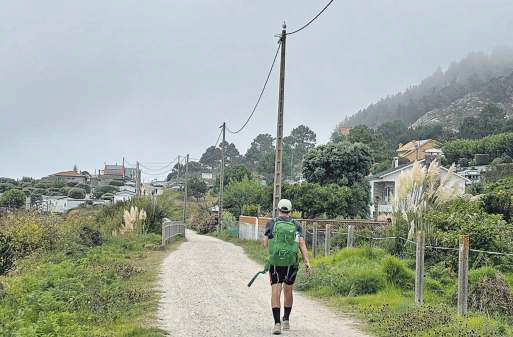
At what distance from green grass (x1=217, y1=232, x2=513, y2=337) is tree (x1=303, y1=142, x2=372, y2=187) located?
3305 centimetres

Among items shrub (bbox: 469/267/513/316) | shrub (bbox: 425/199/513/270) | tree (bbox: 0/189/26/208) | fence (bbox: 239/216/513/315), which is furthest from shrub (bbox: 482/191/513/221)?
tree (bbox: 0/189/26/208)

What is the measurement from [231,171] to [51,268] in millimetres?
71810

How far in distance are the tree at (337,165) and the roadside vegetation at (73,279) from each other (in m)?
21.6

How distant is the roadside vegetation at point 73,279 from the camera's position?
877cm

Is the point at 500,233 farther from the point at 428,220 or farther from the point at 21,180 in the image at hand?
the point at 21,180

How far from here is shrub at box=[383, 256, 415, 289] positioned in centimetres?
1328

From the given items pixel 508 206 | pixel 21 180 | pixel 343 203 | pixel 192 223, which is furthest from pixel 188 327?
pixel 21 180

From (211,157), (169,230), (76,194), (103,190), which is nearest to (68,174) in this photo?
(103,190)

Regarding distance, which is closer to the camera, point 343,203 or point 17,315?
point 17,315

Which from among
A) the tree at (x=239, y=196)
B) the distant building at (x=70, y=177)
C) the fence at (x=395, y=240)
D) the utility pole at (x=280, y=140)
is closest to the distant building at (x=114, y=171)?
the distant building at (x=70, y=177)

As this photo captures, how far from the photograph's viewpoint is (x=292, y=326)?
9.46 metres

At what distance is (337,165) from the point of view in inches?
1962

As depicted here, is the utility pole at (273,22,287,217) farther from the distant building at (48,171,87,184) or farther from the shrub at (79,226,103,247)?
the distant building at (48,171,87,184)

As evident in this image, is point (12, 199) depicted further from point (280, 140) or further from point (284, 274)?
point (284, 274)
